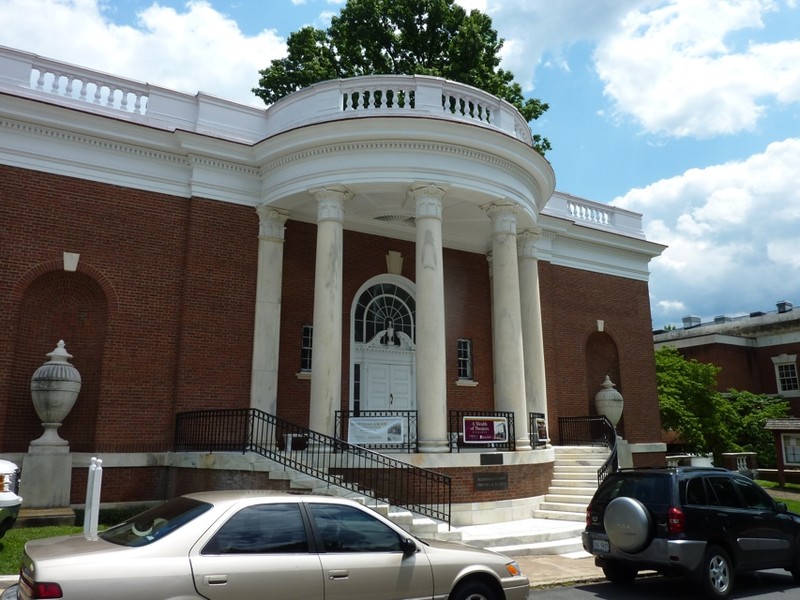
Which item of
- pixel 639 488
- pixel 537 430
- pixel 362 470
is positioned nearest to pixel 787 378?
pixel 537 430

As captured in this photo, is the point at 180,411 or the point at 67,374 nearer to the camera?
the point at 67,374

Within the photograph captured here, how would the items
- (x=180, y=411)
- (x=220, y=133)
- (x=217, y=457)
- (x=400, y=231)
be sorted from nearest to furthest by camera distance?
(x=217, y=457) < (x=180, y=411) < (x=220, y=133) < (x=400, y=231)

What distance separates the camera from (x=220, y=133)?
15.5m

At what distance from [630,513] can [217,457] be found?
767cm

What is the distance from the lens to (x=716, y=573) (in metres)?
7.57

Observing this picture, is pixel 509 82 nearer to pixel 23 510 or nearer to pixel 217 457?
pixel 217 457

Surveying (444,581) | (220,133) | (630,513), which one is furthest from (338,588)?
(220,133)

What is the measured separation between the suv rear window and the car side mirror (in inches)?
155

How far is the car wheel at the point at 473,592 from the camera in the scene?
557 cm

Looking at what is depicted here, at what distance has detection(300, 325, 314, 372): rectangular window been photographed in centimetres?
1625

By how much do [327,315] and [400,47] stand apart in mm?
15273

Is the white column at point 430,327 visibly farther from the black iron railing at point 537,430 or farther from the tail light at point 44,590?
the tail light at point 44,590

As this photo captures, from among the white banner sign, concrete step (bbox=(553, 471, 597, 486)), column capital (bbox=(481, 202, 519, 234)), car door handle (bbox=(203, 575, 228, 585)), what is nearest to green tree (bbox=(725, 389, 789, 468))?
concrete step (bbox=(553, 471, 597, 486))

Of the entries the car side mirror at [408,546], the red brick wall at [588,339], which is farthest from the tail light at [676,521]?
the red brick wall at [588,339]
